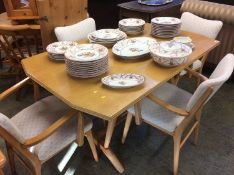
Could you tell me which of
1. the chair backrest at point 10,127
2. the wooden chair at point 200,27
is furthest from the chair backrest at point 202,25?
the chair backrest at point 10,127

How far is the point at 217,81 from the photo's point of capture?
50.5 inches

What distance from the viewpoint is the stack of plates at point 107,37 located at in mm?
1697

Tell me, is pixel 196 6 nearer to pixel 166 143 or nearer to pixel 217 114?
pixel 217 114

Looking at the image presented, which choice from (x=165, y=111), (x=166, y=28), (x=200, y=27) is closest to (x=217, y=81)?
(x=165, y=111)

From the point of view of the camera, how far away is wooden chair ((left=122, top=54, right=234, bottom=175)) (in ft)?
4.40

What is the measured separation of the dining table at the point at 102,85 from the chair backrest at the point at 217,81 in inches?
6.5

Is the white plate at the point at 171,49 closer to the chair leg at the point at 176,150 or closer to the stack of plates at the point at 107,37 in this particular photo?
the stack of plates at the point at 107,37

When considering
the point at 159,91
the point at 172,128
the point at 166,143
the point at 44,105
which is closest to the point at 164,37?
the point at 159,91

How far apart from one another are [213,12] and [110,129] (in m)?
1.63

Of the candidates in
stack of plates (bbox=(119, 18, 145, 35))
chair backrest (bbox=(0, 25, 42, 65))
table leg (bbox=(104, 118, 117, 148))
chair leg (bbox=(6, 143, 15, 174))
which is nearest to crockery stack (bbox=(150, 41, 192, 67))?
stack of plates (bbox=(119, 18, 145, 35))

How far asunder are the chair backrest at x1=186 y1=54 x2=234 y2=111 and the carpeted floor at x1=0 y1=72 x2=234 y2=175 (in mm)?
583

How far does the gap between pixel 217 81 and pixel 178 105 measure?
0.44 m

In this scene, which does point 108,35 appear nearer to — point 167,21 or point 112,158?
point 167,21

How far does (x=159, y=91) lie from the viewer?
1.81 metres
